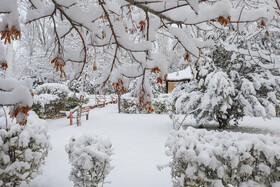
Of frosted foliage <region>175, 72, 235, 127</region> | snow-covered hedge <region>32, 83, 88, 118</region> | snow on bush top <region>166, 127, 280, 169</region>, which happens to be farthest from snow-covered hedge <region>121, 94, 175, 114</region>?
snow on bush top <region>166, 127, 280, 169</region>

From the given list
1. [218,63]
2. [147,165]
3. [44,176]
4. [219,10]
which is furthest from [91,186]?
[218,63]

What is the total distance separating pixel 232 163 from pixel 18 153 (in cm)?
328

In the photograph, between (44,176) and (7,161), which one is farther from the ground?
(7,161)

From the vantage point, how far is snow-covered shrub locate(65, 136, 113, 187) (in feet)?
11.5

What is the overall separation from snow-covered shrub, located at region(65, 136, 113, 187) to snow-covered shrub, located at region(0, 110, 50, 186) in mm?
596

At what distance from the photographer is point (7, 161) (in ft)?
11.5

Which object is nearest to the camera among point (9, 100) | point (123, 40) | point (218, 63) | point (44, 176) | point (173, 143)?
point (9, 100)

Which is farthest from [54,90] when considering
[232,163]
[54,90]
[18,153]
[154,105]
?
[232,163]

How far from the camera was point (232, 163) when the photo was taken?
2914mm

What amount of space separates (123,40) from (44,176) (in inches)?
160

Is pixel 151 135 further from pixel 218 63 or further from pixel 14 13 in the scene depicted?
pixel 14 13

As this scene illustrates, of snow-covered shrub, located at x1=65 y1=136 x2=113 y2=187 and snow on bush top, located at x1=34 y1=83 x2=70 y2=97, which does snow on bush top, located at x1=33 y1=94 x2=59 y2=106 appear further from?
snow-covered shrub, located at x1=65 y1=136 x2=113 y2=187

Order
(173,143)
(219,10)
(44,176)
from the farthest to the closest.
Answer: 1. (44,176)
2. (173,143)
3. (219,10)

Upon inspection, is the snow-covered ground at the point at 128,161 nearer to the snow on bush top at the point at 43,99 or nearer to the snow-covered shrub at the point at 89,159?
the snow-covered shrub at the point at 89,159
